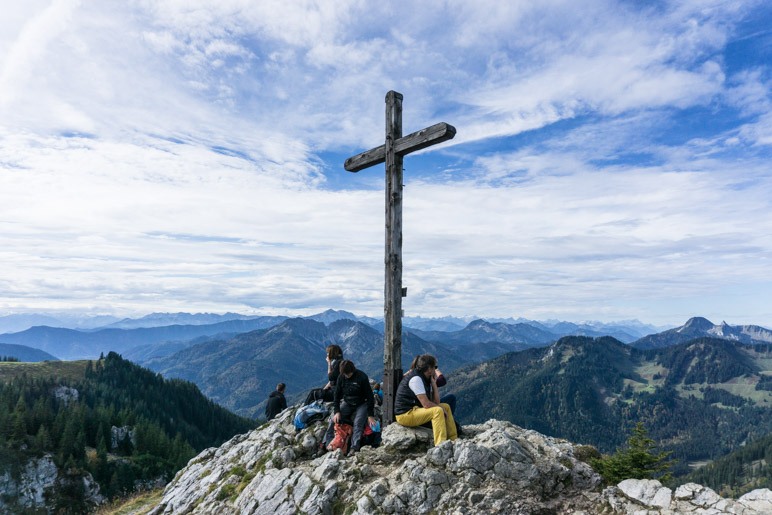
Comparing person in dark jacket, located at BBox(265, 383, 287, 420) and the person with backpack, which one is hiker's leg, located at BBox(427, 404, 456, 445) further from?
person in dark jacket, located at BBox(265, 383, 287, 420)

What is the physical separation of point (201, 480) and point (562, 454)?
14.6 m

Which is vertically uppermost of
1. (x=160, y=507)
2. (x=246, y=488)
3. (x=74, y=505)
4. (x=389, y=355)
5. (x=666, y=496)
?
(x=389, y=355)

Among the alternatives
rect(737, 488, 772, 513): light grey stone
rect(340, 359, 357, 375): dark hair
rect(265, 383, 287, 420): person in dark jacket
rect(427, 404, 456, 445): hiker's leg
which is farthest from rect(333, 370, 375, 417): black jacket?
rect(265, 383, 287, 420): person in dark jacket

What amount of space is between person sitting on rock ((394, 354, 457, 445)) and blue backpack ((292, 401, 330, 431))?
453cm

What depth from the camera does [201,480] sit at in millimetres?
17672

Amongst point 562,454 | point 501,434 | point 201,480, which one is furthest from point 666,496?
point 201,480

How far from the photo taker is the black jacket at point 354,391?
44.1 ft

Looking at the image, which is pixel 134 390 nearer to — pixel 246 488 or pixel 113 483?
pixel 113 483

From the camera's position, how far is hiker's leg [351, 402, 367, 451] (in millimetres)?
12952

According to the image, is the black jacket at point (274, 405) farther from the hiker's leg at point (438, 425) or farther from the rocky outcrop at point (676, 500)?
the rocky outcrop at point (676, 500)

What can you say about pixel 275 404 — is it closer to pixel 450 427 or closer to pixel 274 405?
pixel 274 405

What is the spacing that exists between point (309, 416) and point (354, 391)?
404cm

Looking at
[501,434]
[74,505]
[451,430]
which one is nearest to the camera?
[501,434]

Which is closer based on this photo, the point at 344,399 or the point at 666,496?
the point at 666,496
